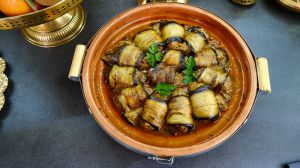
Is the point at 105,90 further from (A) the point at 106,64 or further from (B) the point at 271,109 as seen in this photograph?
(B) the point at 271,109

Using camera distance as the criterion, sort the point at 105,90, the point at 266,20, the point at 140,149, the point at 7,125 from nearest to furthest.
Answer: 1. the point at 140,149
2. the point at 105,90
3. the point at 7,125
4. the point at 266,20

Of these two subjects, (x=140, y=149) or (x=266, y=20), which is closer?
(x=140, y=149)

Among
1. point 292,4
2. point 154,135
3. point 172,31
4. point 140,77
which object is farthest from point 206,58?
point 292,4

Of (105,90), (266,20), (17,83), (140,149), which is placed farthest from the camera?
(266,20)

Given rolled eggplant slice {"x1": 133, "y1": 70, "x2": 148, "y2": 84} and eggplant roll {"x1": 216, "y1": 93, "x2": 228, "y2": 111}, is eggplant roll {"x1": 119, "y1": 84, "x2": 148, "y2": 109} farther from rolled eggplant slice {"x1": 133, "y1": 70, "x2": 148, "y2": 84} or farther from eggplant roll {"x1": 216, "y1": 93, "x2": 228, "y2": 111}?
eggplant roll {"x1": 216, "y1": 93, "x2": 228, "y2": 111}

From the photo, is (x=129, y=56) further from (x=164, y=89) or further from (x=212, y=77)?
(x=212, y=77)

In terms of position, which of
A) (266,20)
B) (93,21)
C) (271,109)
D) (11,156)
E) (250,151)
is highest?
(266,20)

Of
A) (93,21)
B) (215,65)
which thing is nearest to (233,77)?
(215,65)
